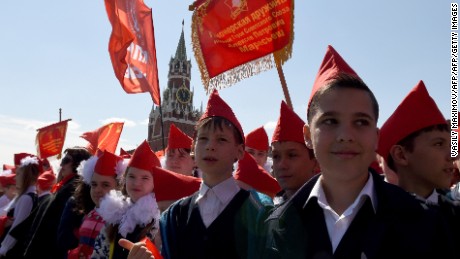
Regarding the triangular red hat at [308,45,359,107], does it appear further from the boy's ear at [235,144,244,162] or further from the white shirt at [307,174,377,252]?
the boy's ear at [235,144,244,162]

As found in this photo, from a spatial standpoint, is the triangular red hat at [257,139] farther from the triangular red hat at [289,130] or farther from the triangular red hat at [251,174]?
the triangular red hat at [289,130]

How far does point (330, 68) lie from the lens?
1804 millimetres

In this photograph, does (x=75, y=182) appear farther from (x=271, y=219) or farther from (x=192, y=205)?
(x=271, y=219)

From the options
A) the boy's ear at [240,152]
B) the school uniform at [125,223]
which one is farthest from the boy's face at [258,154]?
the boy's ear at [240,152]

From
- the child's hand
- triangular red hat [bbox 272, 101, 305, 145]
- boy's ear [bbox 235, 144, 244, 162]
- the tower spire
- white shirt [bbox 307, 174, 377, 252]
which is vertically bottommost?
the child's hand

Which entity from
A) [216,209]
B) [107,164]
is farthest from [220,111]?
[107,164]

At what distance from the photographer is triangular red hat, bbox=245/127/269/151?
18.3ft

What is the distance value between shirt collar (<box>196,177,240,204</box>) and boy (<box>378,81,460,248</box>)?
0.88m

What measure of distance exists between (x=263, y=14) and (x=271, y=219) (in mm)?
3768

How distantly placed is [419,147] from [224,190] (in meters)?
1.11

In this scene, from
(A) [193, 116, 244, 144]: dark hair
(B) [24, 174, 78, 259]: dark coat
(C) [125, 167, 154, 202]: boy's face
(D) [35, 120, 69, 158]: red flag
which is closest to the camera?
(A) [193, 116, 244, 144]: dark hair

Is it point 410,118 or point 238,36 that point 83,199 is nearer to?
point 238,36

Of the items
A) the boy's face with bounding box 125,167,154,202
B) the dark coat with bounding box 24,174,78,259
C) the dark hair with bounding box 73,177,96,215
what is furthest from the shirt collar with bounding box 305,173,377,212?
the dark coat with bounding box 24,174,78,259

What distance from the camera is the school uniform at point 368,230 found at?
137 centimetres
